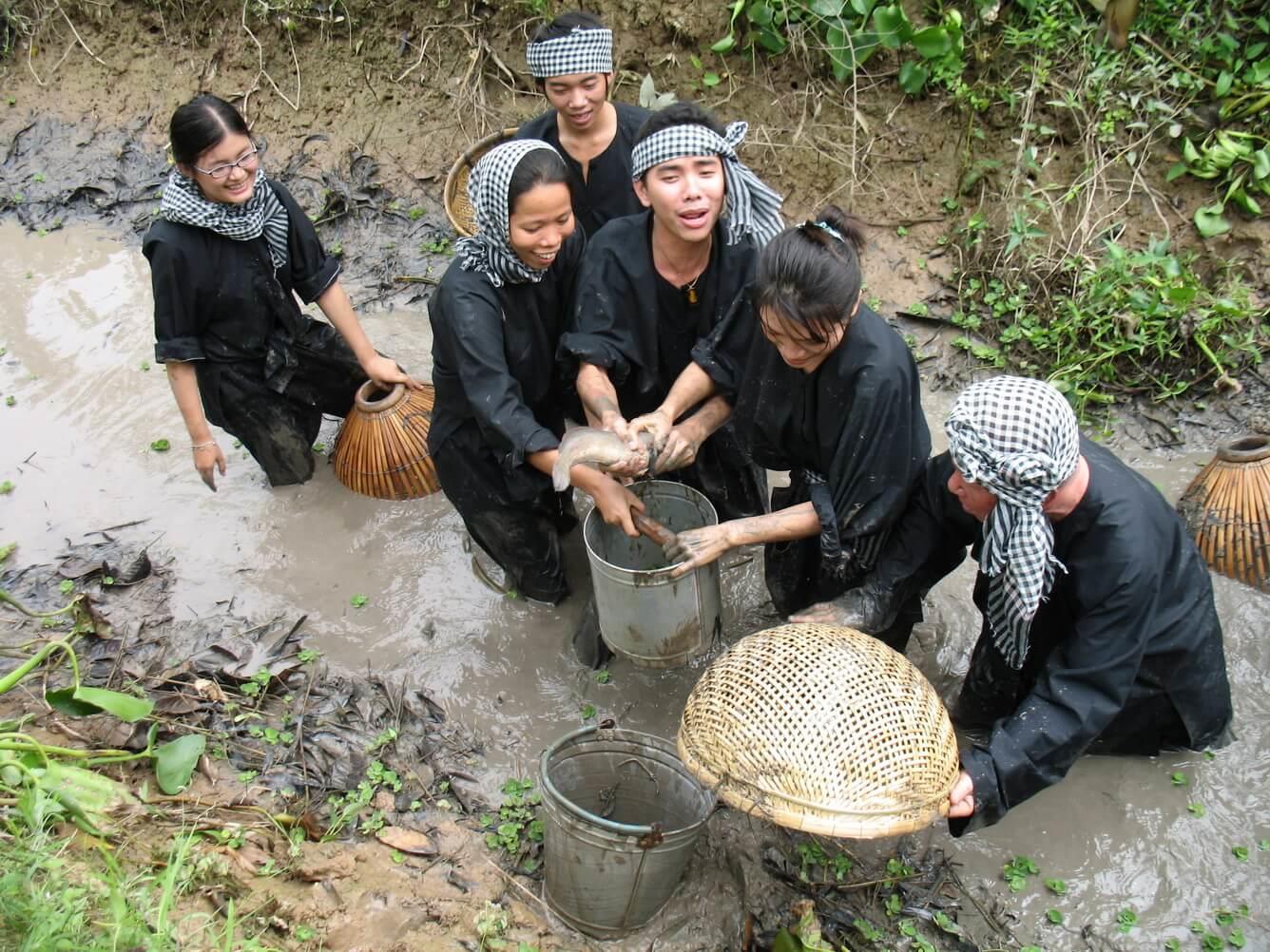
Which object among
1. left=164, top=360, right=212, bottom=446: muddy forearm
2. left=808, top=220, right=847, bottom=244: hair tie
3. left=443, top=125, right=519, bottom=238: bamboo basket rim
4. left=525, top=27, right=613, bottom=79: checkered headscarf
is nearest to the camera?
left=808, top=220, right=847, bottom=244: hair tie

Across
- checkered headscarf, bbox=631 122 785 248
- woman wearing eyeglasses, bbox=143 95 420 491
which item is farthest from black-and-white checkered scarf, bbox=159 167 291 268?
checkered headscarf, bbox=631 122 785 248

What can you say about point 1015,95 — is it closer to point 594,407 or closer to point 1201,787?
point 594,407

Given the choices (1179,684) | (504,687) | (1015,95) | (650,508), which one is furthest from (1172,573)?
(1015,95)

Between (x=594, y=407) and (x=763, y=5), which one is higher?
(x=763, y=5)

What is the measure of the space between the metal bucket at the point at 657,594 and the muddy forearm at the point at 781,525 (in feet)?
0.36

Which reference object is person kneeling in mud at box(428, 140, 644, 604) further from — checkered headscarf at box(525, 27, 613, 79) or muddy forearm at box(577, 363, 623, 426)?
checkered headscarf at box(525, 27, 613, 79)

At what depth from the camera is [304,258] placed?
14.5 ft

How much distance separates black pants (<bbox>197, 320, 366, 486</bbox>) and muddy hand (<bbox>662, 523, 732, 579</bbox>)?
7.76ft

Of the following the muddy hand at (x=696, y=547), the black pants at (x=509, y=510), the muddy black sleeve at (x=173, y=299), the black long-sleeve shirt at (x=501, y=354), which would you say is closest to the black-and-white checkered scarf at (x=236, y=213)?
the muddy black sleeve at (x=173, y=299)

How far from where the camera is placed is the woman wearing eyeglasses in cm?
390

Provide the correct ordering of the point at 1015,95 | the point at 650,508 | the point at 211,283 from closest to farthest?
the point at 650,508
the point at 211,283
the point at 1015,95

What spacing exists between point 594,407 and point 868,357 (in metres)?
1.03

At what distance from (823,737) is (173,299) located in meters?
3.15

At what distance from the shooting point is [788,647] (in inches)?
101
